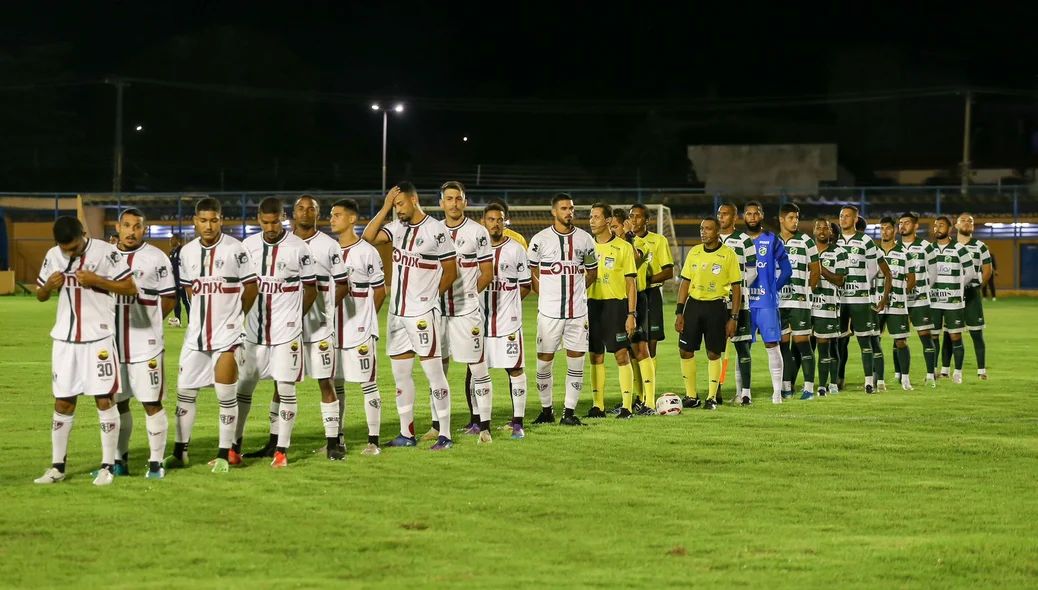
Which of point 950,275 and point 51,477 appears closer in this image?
point 51,477

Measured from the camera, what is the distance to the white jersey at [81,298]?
8.65 meters

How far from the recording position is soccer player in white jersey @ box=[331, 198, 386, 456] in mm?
10195

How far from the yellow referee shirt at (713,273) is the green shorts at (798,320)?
1566mm

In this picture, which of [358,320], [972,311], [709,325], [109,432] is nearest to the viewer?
[109,432]

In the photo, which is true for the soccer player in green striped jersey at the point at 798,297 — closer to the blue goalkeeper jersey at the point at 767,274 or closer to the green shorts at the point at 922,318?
the blue goalkeeper jersey at the point at 767,274

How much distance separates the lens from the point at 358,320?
33.7ft

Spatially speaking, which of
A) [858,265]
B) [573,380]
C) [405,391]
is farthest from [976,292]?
[405,391]

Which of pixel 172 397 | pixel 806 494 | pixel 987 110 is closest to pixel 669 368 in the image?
pixel 172 397

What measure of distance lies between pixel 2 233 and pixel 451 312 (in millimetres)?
46440

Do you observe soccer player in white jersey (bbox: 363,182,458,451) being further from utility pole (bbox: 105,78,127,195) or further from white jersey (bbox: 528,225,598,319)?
utility pole (bbox: 105,78,127,195)

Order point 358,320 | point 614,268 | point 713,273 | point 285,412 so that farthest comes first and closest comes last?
point 713,273
point 614,268
point 358,320
point 285,412

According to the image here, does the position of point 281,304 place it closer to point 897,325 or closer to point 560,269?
point 560,269

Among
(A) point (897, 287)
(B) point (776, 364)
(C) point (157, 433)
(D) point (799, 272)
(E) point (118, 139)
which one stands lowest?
(C) point (157, 433)

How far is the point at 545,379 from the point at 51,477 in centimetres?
482
